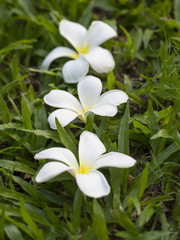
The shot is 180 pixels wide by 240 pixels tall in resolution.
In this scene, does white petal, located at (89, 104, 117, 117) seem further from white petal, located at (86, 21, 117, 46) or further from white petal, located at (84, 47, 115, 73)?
white petal, located at (86, 21, 117, 46)

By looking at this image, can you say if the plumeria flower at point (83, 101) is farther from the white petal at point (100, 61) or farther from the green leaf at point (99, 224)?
the green leaf at point (99, 224)

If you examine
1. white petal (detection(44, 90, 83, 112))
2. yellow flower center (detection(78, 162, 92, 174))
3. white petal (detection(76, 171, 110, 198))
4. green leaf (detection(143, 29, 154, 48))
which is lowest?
yellow flower center (detection(78, 162, 92, 174))

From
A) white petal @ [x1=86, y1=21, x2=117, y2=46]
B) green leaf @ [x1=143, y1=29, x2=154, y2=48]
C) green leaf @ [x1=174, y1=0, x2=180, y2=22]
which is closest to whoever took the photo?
white petal @ [x1=86, y1=21, x2=117, y2=46]

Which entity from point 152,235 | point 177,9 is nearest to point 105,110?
point 152,235

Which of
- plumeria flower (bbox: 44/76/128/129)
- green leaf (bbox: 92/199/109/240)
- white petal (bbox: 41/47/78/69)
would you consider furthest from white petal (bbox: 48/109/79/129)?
white petal (bbox: 41/47/78/69)

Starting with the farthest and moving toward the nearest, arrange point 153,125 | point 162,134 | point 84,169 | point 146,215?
point 153,125
point 162,134
point 84,169
point 146,215

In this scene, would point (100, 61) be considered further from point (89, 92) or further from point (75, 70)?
point (89, 92)

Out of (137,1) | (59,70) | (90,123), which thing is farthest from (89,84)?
(137,1)

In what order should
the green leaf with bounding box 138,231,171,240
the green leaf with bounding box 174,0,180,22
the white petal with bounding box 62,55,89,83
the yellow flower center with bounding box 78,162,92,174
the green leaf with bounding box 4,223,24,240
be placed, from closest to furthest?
the green leaf with bounding box 138,231,171,240 < the green leaf with bounding box 4,223,24,240 < the yellow flower center with bounding box 78,162,92,174 < the white petal with bounding box 62,55,89,83 < the green leaf with bounding box 174,0,180,22
